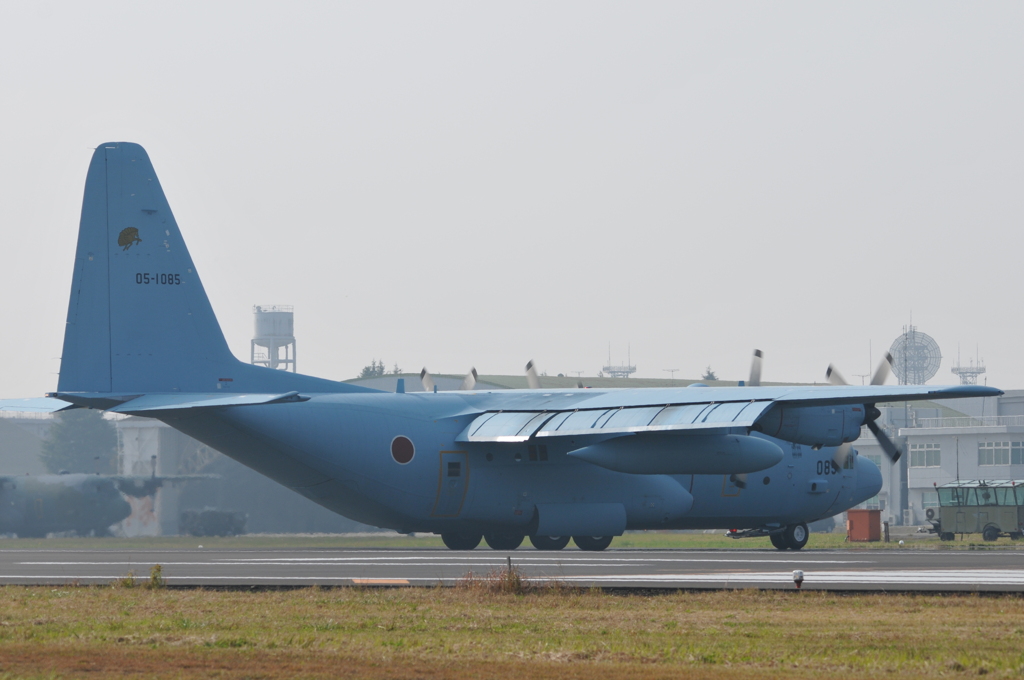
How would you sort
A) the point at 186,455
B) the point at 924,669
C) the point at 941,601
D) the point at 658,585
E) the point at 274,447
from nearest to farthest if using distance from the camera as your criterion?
the point at 924,669, the point at 941,601, the point at 658,585, the point at 274,447, the point at 186,455

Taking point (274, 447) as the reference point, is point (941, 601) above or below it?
below

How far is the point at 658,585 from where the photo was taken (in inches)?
917

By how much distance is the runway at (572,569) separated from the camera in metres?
24.0

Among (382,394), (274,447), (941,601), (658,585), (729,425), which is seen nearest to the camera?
(941,601)

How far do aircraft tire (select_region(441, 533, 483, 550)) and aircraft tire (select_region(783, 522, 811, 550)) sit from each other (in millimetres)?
10779

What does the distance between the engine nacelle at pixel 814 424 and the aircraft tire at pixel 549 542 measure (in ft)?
28.9

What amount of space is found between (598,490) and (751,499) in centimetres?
570

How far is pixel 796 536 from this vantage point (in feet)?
141

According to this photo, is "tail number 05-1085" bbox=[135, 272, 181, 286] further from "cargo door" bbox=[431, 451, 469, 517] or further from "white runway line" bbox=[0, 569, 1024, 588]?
"white runway line" bbox=[0, 569, 1024, 588]

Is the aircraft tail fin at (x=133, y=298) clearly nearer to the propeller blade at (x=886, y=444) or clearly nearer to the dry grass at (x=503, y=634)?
the dry grass at (x=503, y=634)

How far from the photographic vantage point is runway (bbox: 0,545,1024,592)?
2400cm

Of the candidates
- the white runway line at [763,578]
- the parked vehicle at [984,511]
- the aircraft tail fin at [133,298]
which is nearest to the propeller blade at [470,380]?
the aircraft tail fin at [133,298]

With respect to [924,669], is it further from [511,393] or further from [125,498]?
[125,498]

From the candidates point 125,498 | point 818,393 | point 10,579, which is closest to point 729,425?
point 818,393
